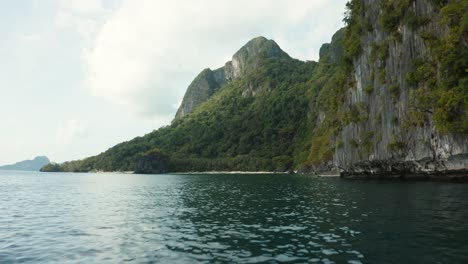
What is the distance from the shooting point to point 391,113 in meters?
70.3

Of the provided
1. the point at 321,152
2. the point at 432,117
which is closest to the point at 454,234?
the point at 432,117

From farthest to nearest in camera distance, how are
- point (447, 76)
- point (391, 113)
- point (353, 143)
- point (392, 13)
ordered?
1. point (353, 143)
2. point (392, 13)
3. point (391, 113)
4. point (447, 76)

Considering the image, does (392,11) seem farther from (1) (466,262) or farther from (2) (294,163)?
(2) (294,163)

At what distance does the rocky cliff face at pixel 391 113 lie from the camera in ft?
192

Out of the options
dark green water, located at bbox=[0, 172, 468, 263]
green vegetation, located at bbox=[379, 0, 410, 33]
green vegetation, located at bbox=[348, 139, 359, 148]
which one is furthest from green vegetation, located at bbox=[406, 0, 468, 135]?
green vegetation, located at bbox=[348, 139, 359, 148]

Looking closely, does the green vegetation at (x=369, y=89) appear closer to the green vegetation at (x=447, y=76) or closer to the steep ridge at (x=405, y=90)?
the steep ridge at (x=405, y=90)

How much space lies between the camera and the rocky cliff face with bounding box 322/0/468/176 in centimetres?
5850

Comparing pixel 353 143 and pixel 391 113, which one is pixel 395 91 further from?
pixel 353 143

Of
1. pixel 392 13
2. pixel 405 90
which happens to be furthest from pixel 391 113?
pixel 392 13

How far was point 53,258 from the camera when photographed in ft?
57.4

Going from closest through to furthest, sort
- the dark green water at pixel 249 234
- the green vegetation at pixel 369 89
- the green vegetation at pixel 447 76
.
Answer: the dark green water at pixel 249 234
the green vegetation at pixel 447 76
the green vegetation at pixel 369 89

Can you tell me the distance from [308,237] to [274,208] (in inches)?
555

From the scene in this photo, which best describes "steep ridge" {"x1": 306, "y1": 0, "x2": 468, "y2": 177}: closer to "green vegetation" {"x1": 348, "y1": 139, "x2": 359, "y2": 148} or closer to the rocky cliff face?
the rocky cliff face

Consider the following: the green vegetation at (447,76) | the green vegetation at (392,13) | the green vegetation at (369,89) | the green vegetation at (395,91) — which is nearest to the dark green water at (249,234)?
the green vegetation at (447,76)
